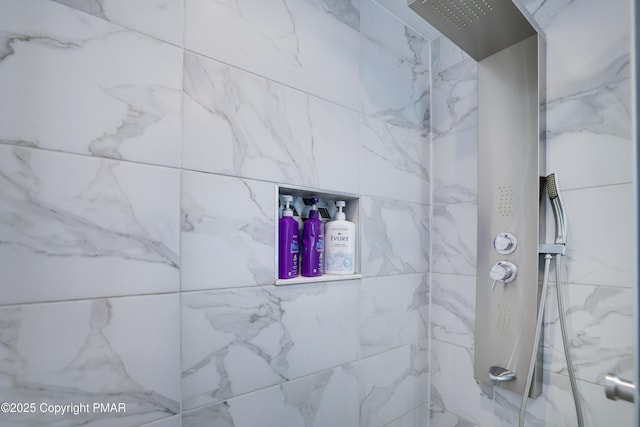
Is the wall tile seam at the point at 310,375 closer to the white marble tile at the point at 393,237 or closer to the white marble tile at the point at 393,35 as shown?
the white marble tile at the point at 393,237

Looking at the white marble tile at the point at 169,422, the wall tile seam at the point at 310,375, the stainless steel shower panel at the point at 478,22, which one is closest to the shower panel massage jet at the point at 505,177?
the stainless steel shower panel at the point at 478,22

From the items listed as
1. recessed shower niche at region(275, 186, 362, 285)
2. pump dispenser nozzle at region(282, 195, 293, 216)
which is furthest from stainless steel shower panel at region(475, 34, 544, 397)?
pump dispenser nozzle at region(282, 195, 293, 216)

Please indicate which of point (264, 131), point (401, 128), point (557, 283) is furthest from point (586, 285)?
point (264, 131)

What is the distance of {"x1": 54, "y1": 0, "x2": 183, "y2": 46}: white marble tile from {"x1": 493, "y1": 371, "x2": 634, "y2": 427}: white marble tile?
147 centimetres

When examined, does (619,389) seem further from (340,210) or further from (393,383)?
(393,383)

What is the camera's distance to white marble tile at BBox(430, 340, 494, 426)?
114 centimetres

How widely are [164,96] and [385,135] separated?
78 centimetres

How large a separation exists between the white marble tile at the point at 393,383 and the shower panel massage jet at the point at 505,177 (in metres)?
0.26

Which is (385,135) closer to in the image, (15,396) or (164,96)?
(164,96)

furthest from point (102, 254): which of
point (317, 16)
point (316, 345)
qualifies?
point (317, 16)

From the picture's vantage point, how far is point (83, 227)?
0.63 m

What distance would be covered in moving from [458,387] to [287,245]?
3.08 ft

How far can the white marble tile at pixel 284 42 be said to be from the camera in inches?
31.0

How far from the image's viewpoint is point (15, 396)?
563 mm
